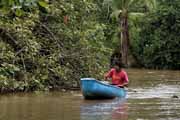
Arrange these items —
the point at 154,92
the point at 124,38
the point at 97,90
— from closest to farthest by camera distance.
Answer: the point at 97,90 < the point at 154,92 < the point at 124,38

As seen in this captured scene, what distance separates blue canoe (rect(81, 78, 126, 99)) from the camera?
14.7 metres

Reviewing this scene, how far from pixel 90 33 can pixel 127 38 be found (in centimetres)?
1997

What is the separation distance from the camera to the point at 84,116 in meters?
11.2

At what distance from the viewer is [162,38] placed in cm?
3906

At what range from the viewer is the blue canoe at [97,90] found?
14.7 m

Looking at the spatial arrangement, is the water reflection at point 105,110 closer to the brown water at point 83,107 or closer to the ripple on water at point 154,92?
the brown water at point 83,107

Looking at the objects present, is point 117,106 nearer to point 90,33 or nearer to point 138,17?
point 90,33

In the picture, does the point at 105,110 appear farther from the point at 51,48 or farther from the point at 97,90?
the point at 51,48

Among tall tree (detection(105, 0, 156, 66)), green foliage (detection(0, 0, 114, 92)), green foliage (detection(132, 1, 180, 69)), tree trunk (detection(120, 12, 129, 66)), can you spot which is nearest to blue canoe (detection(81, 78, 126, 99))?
green foliage (detection(0, 0, 114, 92))

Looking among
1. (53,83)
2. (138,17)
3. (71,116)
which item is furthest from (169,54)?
(71,116)

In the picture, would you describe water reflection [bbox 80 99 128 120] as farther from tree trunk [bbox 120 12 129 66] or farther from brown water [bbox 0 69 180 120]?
tree trunk [bbox 120 12 129 66]

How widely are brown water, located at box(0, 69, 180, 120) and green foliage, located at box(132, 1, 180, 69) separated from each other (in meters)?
21.2

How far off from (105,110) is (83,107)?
0.99m

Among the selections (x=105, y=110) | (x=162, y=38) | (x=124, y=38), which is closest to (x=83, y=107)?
(x=105, y=110)
